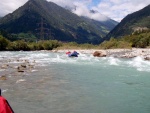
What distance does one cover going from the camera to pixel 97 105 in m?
20.8

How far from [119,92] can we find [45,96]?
302 inches

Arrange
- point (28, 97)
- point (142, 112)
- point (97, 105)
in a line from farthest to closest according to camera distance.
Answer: point (28, 97), point (97, 105), point (142, 112)

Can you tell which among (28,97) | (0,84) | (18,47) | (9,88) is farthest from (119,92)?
(18,47)

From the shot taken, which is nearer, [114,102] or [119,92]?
[114,102]

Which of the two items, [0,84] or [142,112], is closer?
[142,112]

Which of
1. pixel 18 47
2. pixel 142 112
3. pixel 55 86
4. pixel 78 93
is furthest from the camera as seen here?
pixel 18 47

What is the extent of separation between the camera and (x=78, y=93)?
25.2 metres

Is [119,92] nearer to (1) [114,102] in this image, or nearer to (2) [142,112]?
(1) [114,102]

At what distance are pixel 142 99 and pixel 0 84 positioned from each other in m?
15.4

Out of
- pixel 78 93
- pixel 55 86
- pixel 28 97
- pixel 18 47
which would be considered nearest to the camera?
pixel 28 97

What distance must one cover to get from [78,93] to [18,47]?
128668 mm

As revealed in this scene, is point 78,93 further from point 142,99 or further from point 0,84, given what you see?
point 0,84

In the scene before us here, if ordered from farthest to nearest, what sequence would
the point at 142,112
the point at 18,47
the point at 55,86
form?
1. the point at 18,47
2. the point at 55,86
3. the point at 142,112

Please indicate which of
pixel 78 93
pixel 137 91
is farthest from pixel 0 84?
pixel 137 91
